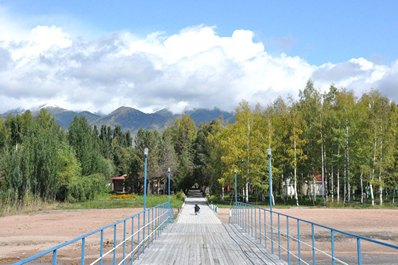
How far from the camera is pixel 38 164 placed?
55.1 m

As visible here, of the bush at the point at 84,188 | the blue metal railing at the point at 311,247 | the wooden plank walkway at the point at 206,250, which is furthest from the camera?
the bush at the point at 84,188

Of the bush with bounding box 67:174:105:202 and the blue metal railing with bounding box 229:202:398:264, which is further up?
the bush with bounding box 67:174:105:202

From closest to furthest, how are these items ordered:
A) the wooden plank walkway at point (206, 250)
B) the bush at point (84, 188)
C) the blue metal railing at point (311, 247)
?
1. the wooden plank walkway at point (206, 250)
2. the blue metal railing at point (311, 247)
3. the bush at point (84, 188)

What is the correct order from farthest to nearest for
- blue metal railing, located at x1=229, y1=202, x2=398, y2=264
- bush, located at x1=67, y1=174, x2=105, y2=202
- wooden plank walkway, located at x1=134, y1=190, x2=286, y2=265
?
bush, located at x1=67, y1=174, x2=105, y2=202, blue metal railing, located at x1=229, y1=202, x2=398, y2=264, wooden plank walkway, located at x1=134, y1=190, x2=286, y2=265

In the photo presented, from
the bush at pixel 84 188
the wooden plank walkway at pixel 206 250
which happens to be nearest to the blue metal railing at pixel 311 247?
the wooden plank walkway at pixel 206 250

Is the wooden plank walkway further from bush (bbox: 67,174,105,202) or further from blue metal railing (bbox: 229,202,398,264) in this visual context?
bush (bbox: 67,174,105,202)

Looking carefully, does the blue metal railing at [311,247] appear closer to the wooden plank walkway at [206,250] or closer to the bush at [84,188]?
the wooden plank walkway at [206,250]

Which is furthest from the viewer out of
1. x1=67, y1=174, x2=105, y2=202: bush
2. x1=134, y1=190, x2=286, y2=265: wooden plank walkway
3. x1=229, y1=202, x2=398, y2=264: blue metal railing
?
x1=67, y1=174, x2=105, y2=202: bush

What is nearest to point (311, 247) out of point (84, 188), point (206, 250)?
point (206, 250)

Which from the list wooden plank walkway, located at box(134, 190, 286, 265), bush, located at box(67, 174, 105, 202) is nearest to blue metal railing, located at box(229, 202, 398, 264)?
wooden plank walkway, located at box(134, 190, 286, 265)

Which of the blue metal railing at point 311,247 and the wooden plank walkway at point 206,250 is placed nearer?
the wooden plank walkway at point 206,250

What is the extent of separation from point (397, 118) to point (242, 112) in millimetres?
17687

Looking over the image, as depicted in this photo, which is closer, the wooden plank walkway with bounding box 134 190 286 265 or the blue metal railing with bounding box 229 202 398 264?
the wooden plank walkway with bounding box 134 190 286 265

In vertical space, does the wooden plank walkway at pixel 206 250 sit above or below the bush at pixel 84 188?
below
